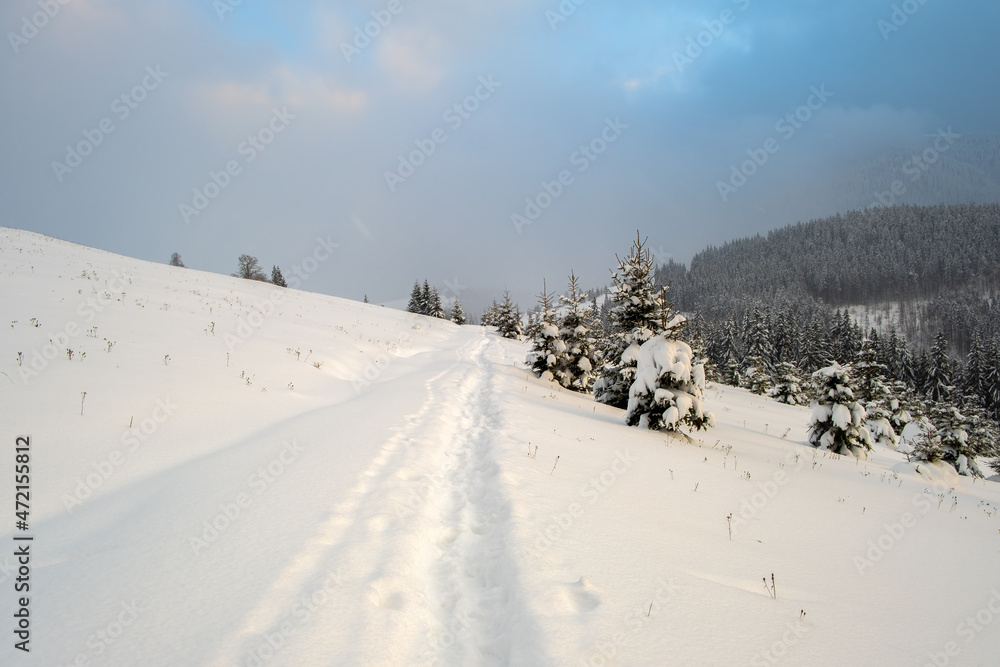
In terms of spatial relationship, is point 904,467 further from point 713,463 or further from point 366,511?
point 366,511

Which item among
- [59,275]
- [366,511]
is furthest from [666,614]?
[59,275]

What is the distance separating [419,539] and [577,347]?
17242 mm

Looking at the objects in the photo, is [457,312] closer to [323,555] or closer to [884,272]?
[323,555]

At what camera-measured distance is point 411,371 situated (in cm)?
1858

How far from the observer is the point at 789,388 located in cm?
3816

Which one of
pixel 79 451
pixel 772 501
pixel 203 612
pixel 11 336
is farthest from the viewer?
pixel 11 336

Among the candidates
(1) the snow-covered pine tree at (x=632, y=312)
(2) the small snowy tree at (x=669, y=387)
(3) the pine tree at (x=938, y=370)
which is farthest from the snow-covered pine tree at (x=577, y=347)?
(3) the pine tree at (x=938, y=370)

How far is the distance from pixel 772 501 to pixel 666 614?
4.39m

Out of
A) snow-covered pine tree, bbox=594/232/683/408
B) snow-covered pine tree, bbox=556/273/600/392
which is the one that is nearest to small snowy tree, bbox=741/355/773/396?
snow-covered pine tree, bbox=556/273/600/392

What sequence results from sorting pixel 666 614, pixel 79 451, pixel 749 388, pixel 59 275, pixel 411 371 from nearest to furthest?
pixel 666 614
pixel 79 451
pixel 59 275
pixel 411 371
pixel 749 388
